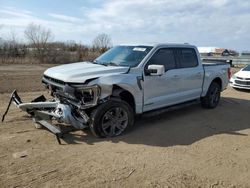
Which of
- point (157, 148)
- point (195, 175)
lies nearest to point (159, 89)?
point (157, 148)

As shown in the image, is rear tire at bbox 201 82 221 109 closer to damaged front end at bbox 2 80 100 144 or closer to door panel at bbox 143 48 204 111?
door panel at bbox 143 48 204 111

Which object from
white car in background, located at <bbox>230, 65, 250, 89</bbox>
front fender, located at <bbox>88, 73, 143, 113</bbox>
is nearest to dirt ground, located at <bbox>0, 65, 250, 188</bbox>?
front fender, located at <bbox>88, 73, 143, 113</bbox>

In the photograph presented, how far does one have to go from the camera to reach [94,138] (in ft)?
19.0

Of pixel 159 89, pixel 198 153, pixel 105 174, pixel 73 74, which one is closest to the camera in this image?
pixel 105 174

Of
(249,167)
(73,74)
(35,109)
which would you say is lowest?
(249,167)

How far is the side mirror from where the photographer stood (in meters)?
6.13

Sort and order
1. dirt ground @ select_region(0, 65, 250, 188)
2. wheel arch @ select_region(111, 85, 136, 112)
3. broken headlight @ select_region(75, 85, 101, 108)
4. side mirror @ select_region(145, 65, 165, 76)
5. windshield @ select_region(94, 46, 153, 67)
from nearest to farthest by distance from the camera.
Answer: dirt ground @ select_region(0, 65, 250, 188), broken headlight @ select_region(75, 85, 101, 108), wheel arch @ select_region(111, 85, 136, 112), side mirror @ select_region(145, 65, 165, 76), windshield @ select_region(94, 46, 153, 67)

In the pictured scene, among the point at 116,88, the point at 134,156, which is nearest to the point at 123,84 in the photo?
the point at 116,88

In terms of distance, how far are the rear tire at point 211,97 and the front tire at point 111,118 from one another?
3.32 metres

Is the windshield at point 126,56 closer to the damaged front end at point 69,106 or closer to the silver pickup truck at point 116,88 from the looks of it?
the silver pickup truck at point 116,88

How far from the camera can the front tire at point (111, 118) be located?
5609mm

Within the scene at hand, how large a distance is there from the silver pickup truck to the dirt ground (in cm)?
38

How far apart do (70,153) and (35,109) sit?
63.8 inches

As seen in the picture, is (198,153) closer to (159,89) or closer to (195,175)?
(195,175)
